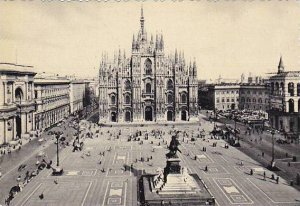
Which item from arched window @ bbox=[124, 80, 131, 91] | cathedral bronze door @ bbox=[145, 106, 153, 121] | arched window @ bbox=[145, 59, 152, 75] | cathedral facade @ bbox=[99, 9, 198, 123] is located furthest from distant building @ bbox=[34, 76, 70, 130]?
arched window @ bbox=[145, 59, 152, 75]

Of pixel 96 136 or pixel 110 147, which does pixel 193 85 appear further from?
pixel 110 147

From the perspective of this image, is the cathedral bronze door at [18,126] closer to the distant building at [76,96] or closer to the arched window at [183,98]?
the arched window at [183,98]

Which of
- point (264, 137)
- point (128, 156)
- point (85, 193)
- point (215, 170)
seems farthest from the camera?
point (264, 137)

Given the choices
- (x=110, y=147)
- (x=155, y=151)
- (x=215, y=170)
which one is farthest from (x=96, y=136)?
(x=215, y=170)

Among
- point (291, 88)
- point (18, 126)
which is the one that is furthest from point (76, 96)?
point (291, 88)

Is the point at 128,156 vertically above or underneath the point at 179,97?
underneath
